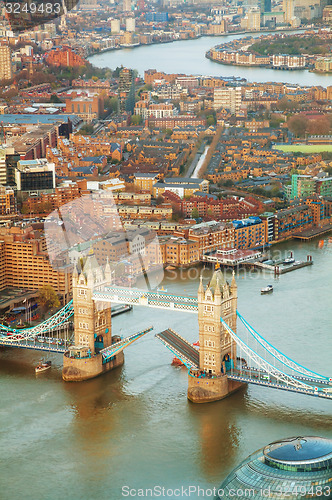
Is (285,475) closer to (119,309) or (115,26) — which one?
(119,309)

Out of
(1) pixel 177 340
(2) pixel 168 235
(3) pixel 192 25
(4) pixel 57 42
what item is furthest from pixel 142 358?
(3) pixel 192 25

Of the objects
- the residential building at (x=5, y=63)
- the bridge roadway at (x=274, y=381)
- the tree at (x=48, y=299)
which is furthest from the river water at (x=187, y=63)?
the bridge roadway at (x=274, y=381)

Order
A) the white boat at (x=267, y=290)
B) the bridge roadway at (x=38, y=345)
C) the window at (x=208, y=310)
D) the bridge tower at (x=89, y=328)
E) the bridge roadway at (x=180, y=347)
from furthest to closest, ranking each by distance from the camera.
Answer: the white boat at (x=267, y=290)
the bridge roadway at (x=38, y=345)
the bridge tower at (x=89, y=328)
the bridge roadway at (x=180, y=347)
the window at (x=208, y=310)

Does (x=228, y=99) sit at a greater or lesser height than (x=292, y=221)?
greater

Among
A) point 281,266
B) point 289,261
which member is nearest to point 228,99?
point 289,261

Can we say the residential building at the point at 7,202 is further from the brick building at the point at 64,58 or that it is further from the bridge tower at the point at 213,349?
the brick building at the point at 64,58

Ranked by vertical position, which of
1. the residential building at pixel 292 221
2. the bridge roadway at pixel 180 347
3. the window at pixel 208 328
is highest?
the window at pixel 208 328

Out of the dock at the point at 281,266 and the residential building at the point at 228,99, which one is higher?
the residential building at the point at 228,99
